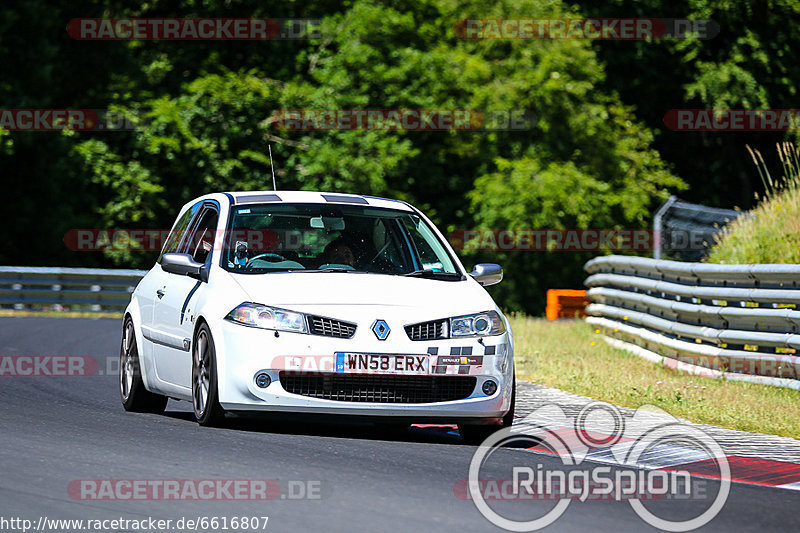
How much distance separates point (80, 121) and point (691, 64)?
1920 cm

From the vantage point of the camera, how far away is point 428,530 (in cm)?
645

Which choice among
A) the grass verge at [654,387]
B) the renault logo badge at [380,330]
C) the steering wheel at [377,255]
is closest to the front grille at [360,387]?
the renault logo badge at [380,330]

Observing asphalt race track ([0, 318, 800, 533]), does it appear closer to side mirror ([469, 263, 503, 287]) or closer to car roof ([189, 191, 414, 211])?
side mirror ([469, 263, 503, 287])

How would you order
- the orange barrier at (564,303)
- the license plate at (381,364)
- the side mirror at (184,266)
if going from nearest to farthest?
1. the license plate at (381,364)
2. the side mirror at (184,266)
3. the orange barrier at (564,303)

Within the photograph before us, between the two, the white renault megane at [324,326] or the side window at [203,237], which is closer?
the white renault megane at [324,326]

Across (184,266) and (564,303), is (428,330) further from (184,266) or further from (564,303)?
(564,303)

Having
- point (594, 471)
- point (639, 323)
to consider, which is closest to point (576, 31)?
point (639, 323)

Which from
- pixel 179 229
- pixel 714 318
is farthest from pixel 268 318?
pixel 714 318

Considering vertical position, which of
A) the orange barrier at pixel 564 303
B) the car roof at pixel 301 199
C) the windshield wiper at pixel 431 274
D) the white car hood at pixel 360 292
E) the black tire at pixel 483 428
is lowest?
the orange barrier at pixel 564 303

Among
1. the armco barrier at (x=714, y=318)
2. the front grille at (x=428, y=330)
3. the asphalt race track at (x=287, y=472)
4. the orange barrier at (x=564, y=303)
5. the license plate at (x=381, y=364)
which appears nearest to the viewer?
the asphalt race track at (x=287, y=472)

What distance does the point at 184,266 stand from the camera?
10.1m

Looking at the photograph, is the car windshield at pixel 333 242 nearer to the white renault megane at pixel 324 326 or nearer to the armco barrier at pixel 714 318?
the white renault megane at pixel 324 326

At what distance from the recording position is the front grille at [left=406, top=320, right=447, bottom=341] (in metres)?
9.19

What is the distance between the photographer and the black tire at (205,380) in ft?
30.7
